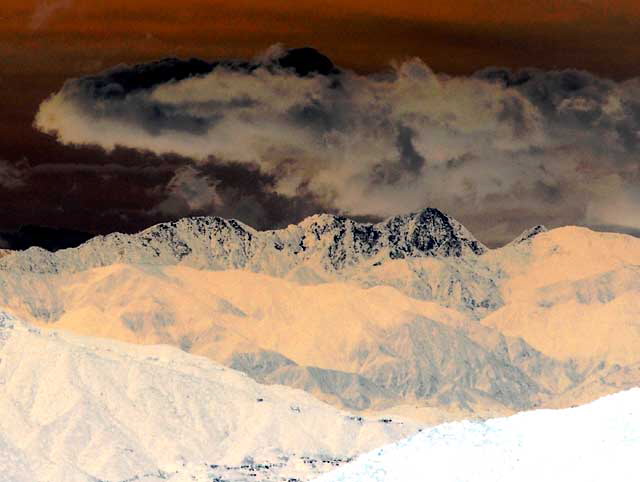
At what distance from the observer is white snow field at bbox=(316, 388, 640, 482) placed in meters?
165

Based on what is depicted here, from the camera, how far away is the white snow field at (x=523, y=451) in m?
165

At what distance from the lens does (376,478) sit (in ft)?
555

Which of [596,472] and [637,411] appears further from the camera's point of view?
[637,411]

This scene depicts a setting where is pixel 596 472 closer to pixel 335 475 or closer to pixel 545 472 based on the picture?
pixel 545 472

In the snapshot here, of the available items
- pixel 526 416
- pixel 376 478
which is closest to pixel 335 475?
pixel 376 478

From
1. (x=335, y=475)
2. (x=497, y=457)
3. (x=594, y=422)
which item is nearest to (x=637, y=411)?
(x=594, y=422)

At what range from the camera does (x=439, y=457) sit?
170m

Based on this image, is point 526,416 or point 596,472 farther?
point 526,416

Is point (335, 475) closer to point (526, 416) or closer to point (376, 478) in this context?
point (376, 478)

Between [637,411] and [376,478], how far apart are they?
24571mm

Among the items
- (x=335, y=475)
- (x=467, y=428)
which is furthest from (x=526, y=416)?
(x=335, y=475)

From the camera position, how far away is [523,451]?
17000cm

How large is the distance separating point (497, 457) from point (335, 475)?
589 inches

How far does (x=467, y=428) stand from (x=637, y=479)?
1953 cm
